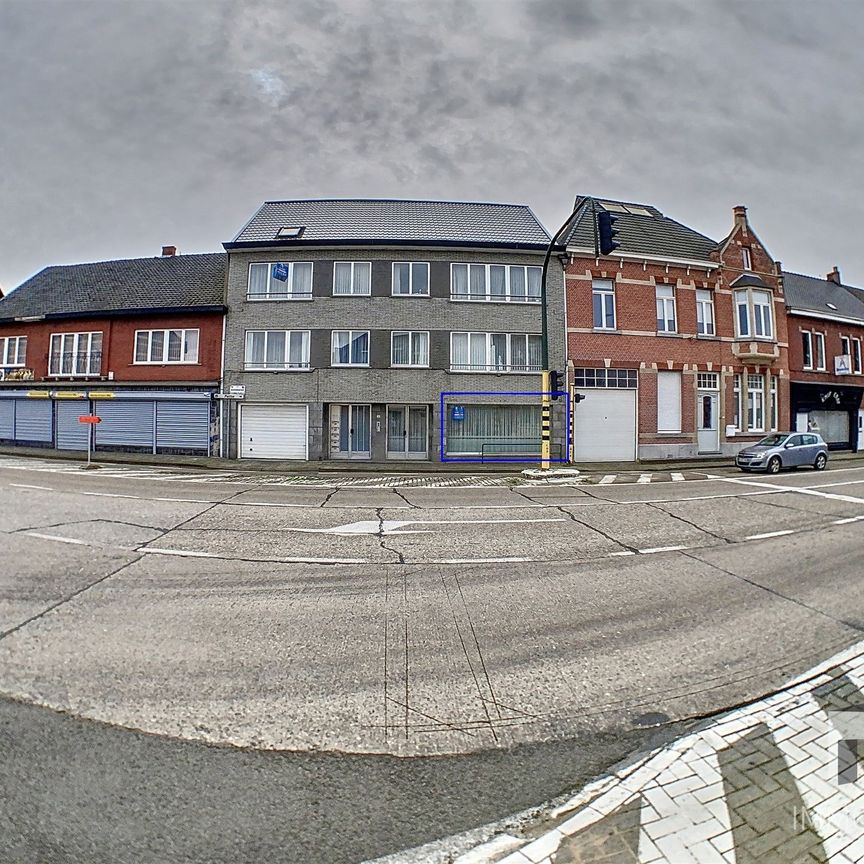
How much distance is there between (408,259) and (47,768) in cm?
2330

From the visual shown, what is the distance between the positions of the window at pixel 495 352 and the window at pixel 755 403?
11643 millimetres

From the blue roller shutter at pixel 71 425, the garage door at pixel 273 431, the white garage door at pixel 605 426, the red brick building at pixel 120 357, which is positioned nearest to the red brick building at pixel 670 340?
the white garage door at pixel 605 426

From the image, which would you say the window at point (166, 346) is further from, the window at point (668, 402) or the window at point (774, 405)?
the window at point (774, 405)

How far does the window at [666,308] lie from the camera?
83.5 ft

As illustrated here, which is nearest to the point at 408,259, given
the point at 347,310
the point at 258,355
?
the point at 347,310

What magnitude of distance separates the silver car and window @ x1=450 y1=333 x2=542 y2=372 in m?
9.12

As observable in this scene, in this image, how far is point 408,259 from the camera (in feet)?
78.6

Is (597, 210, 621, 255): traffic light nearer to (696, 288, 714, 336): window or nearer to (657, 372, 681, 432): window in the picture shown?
(657, 372, 681, 432): window

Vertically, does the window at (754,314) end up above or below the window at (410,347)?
above

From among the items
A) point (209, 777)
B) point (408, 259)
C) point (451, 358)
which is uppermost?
point (408, 259)

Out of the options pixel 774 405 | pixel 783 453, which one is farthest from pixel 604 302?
pixel 774 405

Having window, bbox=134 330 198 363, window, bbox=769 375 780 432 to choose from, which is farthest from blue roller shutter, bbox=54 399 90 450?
window, bbox=769 375 780 432

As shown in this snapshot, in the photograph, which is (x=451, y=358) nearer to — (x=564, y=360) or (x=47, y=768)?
(x=564, y=360)

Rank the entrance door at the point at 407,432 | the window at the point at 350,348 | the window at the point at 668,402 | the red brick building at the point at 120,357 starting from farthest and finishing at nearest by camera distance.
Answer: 1. the window at the point at 668,402
2. the red brick building at the point at 120,357
3. the entrance door at the point at 407,432
4. the window at the point at 350,348
